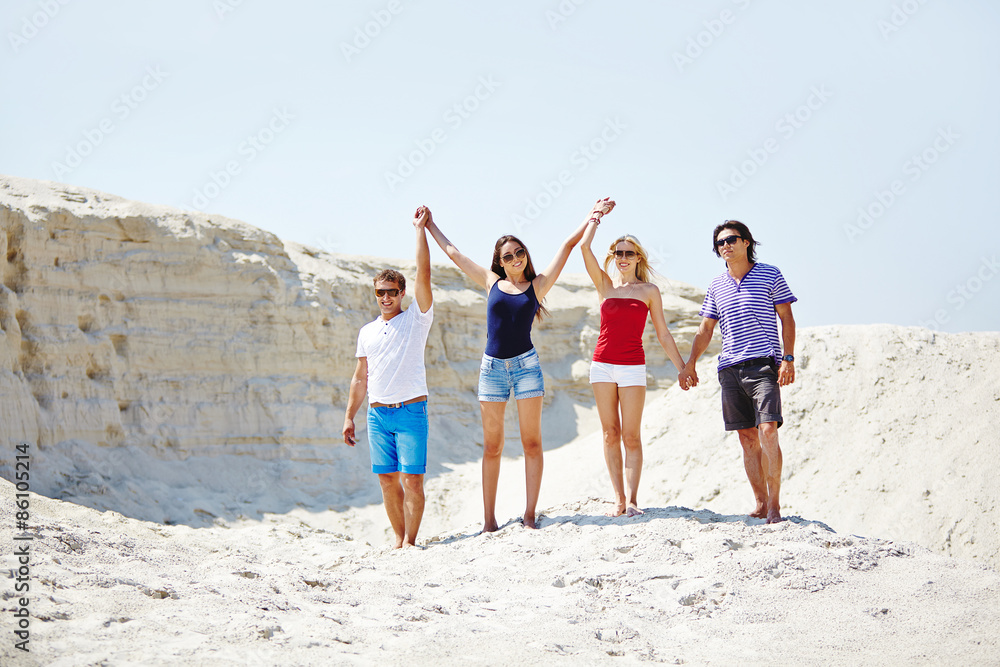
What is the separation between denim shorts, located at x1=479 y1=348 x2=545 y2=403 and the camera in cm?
480

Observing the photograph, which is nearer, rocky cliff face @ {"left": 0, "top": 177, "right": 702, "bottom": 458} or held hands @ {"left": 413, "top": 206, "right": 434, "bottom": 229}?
held hands @ {"left": 413, "top": 206, "right": 434, "bottom": 229}

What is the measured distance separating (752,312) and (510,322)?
1.55 m

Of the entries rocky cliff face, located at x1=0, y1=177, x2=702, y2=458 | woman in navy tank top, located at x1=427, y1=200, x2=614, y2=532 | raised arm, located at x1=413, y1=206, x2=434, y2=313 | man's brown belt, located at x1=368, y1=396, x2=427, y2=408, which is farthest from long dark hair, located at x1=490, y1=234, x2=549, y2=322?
rocky cliff face, located at x1=0, y1=177, x2=702, y2=458

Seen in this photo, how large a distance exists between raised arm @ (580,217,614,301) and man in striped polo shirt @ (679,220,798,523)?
28.2 inches

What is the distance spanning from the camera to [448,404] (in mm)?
13844

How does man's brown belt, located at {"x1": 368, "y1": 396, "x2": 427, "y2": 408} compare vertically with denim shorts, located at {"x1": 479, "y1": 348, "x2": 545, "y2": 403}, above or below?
below

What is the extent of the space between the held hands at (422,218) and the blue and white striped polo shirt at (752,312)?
2.04 m

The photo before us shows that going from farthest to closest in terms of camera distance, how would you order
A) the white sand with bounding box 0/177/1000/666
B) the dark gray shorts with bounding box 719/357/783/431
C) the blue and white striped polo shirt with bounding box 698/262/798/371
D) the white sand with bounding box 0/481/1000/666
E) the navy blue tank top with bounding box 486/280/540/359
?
the navy blue tank top with bounding box 486/280/540/359 < the blue and white striped polo shirt with bounding box 698/262/798/371 < the dark gray shorts with bounding box 719/357/783/431 < the white sand with bounding box 0/177/1000/666 < the white sand with bounding box 0/481/1000/666

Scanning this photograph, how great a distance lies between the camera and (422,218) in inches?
202

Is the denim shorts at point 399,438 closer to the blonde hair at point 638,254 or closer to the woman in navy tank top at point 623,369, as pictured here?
the woman in navy tank top at point 623,369

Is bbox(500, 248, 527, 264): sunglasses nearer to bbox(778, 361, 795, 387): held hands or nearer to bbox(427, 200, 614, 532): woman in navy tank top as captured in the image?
bbox(427, 200, 614, 532): woman in navy tank top

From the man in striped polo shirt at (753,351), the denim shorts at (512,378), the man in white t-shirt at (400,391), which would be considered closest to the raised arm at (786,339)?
the man in striped polo shirt at (753,351)

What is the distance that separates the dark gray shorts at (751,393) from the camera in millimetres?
4523

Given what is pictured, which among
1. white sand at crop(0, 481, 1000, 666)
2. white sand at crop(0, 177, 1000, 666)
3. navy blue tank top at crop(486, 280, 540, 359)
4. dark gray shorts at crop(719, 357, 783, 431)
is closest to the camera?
white sand at crop(0, 481, 1000, 666)
